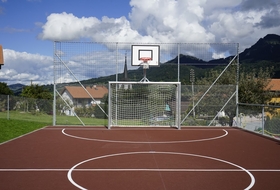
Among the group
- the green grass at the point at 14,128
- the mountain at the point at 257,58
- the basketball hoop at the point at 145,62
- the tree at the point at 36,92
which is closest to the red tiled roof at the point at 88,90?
the basketball hoop at the point at 145,62

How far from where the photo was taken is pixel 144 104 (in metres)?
15.3

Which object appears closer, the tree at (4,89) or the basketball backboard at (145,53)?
the basketball backboard at (145,53)

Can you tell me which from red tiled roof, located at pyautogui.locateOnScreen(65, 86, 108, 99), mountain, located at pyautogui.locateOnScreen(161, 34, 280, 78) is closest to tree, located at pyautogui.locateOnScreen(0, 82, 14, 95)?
red tiled roof, located at pyautogui.locateOnScreen(65, 86, 108, 99)

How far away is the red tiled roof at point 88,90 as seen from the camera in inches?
599

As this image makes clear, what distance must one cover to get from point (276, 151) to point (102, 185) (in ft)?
19.5

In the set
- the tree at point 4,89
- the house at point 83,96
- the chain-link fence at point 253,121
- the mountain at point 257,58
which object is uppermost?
the mountain at point 257,58

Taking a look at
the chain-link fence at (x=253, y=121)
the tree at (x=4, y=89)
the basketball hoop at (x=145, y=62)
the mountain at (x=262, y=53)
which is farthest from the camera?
the mountain at (x=262, y=53)

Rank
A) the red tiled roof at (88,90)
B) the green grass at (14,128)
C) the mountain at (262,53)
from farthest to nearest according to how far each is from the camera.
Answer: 1. the mountain at (262,53)
2. the red tiled roof at (88,90)
3. the green grass at (14,128)

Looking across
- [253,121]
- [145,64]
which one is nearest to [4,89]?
[145,64]

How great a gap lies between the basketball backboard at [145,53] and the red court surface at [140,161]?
13.0 ft

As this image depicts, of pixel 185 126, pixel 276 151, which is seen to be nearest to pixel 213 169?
pixel 276 151

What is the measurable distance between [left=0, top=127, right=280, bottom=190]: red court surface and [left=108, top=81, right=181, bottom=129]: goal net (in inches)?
99.3

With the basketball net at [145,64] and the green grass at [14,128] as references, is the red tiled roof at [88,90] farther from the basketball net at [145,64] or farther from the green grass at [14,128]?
the green grass at [14,128]

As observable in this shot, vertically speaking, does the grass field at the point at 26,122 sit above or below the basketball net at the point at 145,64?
below
